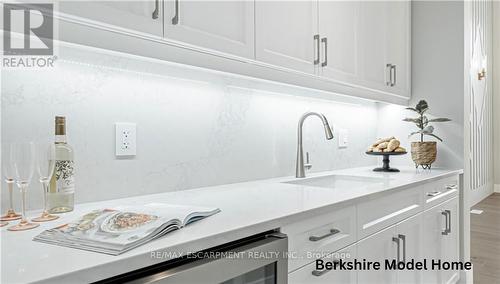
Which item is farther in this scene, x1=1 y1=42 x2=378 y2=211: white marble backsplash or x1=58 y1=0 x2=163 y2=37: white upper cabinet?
x1=1 y1=42 x2=378 y2=211: white marble backsplash

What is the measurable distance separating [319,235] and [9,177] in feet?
3.04

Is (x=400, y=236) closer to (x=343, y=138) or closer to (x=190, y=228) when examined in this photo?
(x=343, y=138)

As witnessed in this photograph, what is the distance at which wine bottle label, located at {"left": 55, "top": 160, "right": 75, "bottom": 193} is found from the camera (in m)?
1.09

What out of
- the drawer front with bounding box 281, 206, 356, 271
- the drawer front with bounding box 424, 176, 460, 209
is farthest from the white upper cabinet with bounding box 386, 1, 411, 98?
the drawer front with bounding box 281, 206, 356, 271

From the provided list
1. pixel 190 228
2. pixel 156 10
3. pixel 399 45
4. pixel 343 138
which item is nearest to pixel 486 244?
pixel 343 138

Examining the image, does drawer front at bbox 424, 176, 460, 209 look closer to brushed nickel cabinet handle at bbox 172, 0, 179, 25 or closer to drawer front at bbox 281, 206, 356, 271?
drawer front at bbox 281, 206, 356, 271

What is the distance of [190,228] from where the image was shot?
93 centimetres

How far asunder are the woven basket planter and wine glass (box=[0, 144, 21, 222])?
223cm

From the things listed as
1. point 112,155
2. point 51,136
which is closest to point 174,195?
point 112,155

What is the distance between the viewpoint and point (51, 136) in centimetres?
116

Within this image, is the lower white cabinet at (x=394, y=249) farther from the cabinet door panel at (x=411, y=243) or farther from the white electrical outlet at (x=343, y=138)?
the white electrical outlet at (x=343, y=138)

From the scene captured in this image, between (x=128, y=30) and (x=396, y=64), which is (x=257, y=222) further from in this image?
(x=396, y=64)

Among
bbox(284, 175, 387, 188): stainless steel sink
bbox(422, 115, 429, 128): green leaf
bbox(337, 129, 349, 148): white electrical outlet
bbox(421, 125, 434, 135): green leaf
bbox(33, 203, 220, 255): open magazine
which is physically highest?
bbox(422, 115, 429, 128): green leaf

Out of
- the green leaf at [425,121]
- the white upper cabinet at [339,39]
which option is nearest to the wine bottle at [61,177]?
the white upper cabinet at [339,39]
